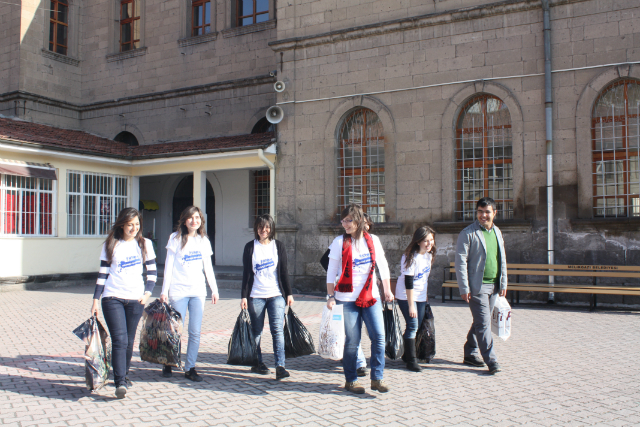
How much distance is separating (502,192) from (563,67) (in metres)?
2.65

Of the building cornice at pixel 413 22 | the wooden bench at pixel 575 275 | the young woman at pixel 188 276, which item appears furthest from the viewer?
the building cornice at pixel 413 22

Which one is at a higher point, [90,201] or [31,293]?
[90,201]

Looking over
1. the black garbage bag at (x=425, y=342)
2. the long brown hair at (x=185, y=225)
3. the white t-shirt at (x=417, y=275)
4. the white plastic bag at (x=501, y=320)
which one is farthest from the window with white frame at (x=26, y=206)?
the white plastic bag at (x=501, y=320)

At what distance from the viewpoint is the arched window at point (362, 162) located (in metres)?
13.1

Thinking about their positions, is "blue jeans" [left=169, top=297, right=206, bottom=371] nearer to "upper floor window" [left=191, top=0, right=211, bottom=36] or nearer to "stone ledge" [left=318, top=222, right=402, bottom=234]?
"stone ledge" [left=318, top=222, right=402, bottom=234]

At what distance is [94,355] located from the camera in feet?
17.2

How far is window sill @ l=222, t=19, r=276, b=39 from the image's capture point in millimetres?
16984

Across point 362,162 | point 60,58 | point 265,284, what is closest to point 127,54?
point 60,58

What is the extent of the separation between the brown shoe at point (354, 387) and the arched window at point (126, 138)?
16179mm

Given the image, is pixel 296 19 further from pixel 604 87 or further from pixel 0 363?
pixel 0 363

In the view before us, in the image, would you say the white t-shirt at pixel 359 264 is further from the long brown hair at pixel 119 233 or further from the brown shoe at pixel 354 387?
the long brown hair at pixel 119 233

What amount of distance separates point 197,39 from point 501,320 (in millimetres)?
14736

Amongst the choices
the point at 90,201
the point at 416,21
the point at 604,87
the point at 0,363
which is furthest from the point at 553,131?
the point at 90,201

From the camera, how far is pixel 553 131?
36.6 feet
